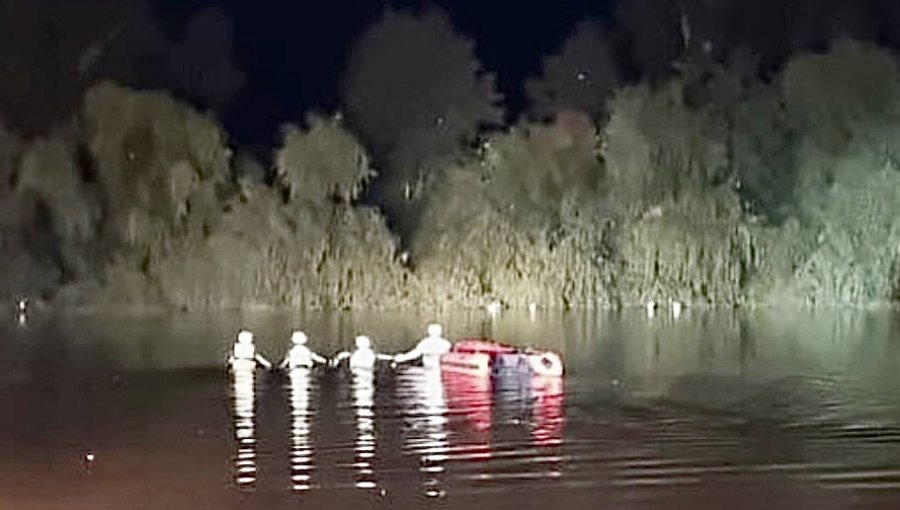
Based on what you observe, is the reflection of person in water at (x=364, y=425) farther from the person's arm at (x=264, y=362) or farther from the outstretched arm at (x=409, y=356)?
the person's arm at (x=264, y=362)

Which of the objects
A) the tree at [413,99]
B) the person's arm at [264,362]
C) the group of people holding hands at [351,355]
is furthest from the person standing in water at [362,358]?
the tree at [413,99]

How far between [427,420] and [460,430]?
0.85 meters

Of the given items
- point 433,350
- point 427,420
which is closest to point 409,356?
point 433,350

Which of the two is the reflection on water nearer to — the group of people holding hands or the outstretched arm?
the group of people holding hands

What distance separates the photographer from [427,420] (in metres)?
14.8

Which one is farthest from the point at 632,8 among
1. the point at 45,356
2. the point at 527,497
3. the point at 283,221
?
the point at 527,497

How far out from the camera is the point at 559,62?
36188 mm

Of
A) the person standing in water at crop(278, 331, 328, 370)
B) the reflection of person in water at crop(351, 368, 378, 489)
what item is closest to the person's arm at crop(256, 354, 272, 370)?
the person standing in water at crop(278, 331, 328, 370)

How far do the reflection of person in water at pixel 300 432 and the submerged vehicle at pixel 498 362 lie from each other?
150 cm

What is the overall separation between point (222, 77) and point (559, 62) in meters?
6.42

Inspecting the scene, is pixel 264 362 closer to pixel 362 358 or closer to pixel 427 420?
pixel 362 358

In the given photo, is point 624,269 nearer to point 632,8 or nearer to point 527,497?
point 632,8

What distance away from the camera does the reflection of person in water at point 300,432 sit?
38.4 ft

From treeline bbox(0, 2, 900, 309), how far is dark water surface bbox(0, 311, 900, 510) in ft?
24.1
